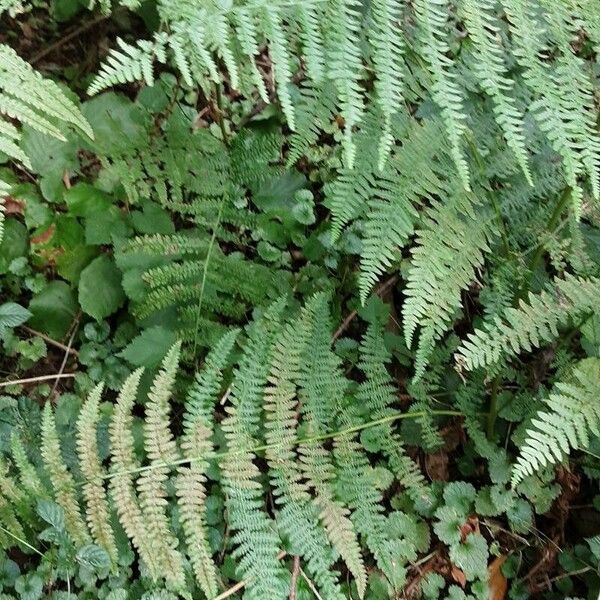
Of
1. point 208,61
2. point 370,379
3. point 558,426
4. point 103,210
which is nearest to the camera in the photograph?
point 208,61

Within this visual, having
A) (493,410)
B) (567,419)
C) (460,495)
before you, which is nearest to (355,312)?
(493,410)

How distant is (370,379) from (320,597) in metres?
0.60

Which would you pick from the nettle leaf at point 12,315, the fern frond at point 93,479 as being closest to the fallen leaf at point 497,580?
the fern frond at point 93,479

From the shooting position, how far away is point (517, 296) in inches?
67.8

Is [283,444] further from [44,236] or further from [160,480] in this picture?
[44,236]

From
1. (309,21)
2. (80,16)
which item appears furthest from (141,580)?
(80,16)

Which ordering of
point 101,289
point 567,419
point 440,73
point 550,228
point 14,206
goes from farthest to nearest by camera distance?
point 14,206
point 101,289
point 550,228
point 567,419
point 440,73

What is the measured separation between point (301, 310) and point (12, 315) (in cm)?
91

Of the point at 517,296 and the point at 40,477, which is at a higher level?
the point at 517,296

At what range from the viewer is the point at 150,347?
187 centimetres

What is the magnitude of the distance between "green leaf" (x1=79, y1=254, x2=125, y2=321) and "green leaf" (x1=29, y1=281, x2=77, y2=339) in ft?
0.30

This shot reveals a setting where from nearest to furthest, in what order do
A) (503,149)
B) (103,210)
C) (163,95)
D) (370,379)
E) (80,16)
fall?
(503,149), (370,379), (103,210), (163,95), (80,16)

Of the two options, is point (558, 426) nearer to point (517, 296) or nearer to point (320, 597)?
point (517, 296)

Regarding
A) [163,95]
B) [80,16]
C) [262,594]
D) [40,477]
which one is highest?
[80,16]
